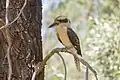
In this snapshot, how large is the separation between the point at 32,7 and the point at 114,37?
7.36ft

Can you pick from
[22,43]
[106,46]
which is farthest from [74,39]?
[106,46]

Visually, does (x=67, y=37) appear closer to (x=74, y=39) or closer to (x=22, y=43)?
(x=74, y=39)

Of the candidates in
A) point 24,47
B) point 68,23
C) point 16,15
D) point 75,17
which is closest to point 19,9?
point 16,15

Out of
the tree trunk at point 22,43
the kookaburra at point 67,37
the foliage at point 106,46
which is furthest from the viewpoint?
the foliage at point 106,46

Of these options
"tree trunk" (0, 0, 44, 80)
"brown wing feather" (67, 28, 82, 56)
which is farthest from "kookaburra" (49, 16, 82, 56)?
"tree trunk" (0, 0, 44, 80)

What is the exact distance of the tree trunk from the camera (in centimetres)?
180

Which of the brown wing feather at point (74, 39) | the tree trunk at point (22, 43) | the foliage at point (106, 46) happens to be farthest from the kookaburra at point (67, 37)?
the foliage at point (106, 46)

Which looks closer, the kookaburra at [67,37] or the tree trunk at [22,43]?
the tree trunk at [22,43]

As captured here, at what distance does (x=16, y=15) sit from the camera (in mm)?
1824

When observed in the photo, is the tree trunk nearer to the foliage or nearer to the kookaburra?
the kookaburra

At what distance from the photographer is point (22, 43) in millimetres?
1825

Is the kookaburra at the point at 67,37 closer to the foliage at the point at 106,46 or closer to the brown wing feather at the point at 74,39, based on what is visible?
the brown wing feather at the point at 74,39

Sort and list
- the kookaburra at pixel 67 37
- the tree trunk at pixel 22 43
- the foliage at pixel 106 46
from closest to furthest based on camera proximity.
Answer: the tree trunk at pixel 22 43 < the kookaburra at pixel 67 37 < the foliage at pixel 106 46

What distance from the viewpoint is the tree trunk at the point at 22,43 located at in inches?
71.1
